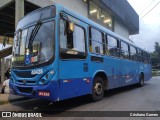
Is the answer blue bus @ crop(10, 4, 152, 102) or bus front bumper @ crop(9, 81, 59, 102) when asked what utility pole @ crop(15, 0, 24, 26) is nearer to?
blue bus @ crop(10, 4, 152, 102)

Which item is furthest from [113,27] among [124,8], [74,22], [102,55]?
[74,22]

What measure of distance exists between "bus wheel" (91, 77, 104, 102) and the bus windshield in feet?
8.58

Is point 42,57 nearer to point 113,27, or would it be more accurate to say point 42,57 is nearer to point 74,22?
point 74,22

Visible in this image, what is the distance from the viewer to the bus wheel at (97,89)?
26.5 feet

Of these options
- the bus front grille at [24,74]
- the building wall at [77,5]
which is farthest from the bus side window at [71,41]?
the building wall at [77,5]

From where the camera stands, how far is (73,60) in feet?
22.3

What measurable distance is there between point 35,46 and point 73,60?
1.26m

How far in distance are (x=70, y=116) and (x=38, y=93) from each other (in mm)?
1119

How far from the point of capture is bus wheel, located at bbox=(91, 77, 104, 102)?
26.5 feet

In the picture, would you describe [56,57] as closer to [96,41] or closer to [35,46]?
[35,46]

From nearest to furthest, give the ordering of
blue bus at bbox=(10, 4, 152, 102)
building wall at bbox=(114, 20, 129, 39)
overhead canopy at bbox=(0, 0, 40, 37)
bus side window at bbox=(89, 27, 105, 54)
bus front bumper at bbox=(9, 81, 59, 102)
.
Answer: bus front bumper at bbox=(9, 81, 59, 102)
blue bus at bbox=(10, 4, 152, 102)
bus side window at bbox=(89, 27, 105, 54)
overhead canopy at bbox=(0, 0, 40, 37)
building wall at bbox=(114, 20, 129, 39)

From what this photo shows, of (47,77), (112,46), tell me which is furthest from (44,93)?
(112,46)

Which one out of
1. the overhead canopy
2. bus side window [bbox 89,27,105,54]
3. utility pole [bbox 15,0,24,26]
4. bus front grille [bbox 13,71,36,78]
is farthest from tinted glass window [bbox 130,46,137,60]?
bus front grille [bbox 13,71,36,78]

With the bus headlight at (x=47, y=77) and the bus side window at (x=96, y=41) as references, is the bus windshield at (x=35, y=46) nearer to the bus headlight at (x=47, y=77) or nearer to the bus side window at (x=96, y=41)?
the bus headlight at (x=47, y=77)
